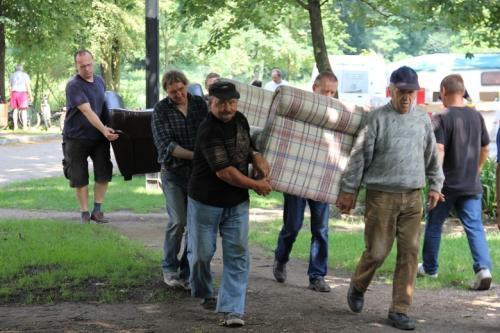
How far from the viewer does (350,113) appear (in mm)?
6477

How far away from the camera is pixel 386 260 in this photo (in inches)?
364

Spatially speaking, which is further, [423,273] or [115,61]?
[115,61]

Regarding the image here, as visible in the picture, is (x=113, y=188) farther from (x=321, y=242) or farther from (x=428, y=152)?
(x=428, y=152)

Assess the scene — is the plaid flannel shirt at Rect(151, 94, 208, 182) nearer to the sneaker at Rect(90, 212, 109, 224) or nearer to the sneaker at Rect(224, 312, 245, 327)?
the sneaker at Rect(224, 312, 245, 327)

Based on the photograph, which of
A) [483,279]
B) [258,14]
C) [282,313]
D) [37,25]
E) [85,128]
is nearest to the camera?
[282,313]

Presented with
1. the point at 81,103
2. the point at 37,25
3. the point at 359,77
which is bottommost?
the point at 81,103

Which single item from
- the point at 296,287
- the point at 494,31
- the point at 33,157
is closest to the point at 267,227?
the point at 296,287

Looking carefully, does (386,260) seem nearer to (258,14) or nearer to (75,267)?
(75,267)

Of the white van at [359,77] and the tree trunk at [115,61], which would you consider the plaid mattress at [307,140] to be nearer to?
the white van at [359,77]

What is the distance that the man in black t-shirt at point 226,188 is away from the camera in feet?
19.8

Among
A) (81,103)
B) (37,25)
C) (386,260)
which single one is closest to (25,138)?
(37,25)

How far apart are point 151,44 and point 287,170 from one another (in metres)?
6.66

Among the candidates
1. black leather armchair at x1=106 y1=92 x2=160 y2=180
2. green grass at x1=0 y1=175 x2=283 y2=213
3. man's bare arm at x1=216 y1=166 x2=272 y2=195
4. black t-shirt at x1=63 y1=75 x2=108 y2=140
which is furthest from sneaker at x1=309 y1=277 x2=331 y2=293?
green grass at x1=0 y1=175 x2=283 y2=213

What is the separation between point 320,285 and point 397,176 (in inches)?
63.0
